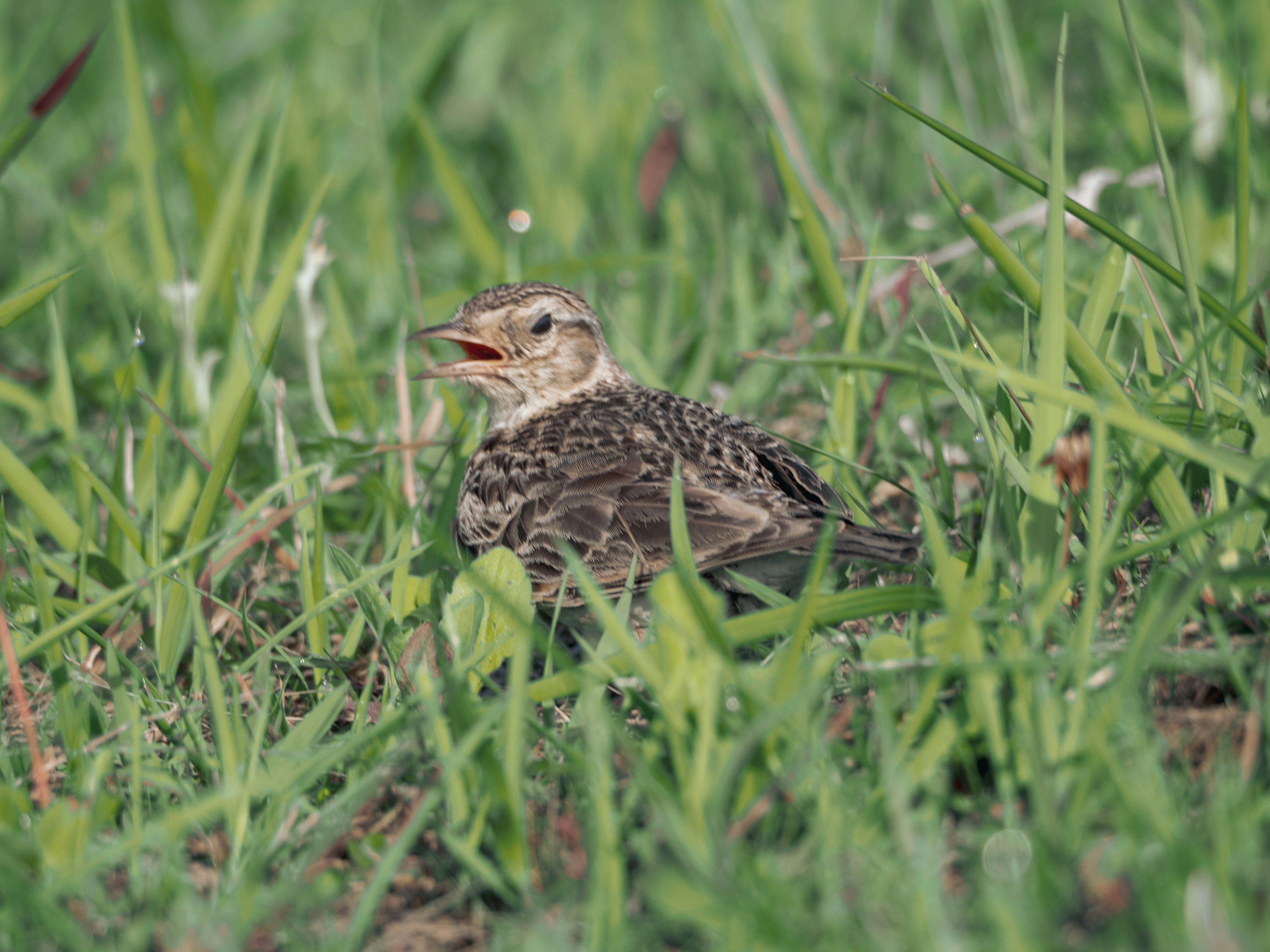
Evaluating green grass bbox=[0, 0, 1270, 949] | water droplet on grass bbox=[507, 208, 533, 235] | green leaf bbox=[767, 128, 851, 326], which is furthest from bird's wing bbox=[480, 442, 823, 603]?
water droplet on grass bbox=[507, 208, 533, 235]

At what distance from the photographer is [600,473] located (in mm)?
→ 4145

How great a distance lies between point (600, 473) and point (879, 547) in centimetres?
126

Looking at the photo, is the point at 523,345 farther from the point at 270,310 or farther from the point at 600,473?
the point at 600,473

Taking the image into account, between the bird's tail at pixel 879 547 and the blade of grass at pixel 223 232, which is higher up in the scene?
the blade of grass at pixel 223 232

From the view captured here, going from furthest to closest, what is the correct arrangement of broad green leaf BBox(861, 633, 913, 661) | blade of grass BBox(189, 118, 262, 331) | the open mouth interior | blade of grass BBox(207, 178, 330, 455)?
blade of grass BBox(189, 118, 262, 331)
the open mouth interior
blade of grass BBox(207, 178, 330, 455)
broad green leaf BBox(861, 633, 913, 661)

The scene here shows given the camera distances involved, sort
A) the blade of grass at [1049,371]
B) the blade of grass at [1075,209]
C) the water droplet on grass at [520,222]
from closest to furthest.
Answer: the blade of grass at [1049,371] < the blade of grass at [1075,209] < the water droplet on grass at [520,222]

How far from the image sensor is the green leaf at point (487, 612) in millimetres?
3295

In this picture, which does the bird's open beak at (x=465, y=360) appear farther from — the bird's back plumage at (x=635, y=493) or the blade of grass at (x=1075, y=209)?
the blade of grass at (x=1075, y=209)

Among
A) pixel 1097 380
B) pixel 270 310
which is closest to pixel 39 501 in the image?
pixel 270 310

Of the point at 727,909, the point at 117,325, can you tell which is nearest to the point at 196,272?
the point at 117,325

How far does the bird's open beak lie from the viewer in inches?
189

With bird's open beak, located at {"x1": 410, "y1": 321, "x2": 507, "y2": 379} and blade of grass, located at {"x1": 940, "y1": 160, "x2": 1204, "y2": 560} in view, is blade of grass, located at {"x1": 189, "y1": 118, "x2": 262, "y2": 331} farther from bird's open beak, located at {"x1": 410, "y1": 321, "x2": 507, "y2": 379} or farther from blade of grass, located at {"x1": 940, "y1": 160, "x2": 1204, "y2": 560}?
blade of grass, located at {"x1": 940, "y1": 160, "x2": 1204, "y2": 560}

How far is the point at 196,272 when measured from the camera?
255 inches

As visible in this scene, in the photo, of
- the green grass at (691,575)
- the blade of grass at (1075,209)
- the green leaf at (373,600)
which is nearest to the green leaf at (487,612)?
the green grass at (691,575)
